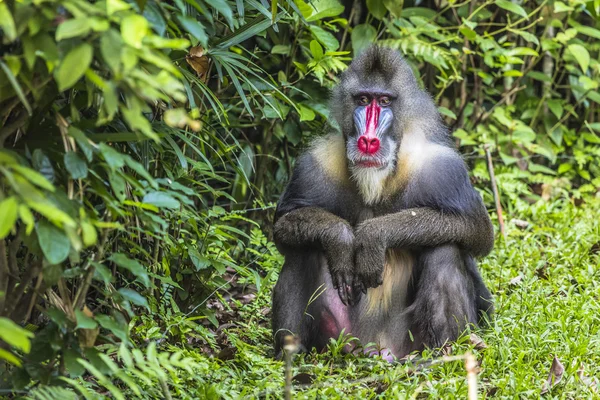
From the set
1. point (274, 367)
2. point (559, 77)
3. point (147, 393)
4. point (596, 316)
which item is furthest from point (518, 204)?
point (147, 393)

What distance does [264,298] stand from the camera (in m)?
5.42

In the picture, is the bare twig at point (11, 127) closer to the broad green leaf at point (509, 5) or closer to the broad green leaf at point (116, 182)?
the broad green leaf at point (116, 182)

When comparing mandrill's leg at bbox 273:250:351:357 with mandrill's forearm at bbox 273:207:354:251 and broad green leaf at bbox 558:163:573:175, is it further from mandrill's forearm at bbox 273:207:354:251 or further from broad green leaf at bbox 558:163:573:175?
broad green leaf at bbox 558:163:573:175

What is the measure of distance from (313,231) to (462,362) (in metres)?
0.97

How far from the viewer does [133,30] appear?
2229 mm

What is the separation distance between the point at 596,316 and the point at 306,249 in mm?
1509

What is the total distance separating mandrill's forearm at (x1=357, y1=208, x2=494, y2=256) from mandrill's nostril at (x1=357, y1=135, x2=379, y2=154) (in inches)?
14.0

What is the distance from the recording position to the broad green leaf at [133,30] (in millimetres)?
2223

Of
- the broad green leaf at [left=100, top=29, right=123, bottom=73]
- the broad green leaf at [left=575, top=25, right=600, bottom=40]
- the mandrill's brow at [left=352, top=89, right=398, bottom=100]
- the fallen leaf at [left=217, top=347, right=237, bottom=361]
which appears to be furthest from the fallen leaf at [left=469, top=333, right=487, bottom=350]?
the broad green leaf at [left=575, top=25, right=600, bottom=40]

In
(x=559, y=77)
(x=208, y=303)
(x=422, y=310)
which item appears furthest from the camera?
(x=559, y=77)

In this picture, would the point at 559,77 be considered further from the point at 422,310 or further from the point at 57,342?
the point at 57,342

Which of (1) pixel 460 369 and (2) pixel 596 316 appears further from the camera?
(2) pixel 596 316

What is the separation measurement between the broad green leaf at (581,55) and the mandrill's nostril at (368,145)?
10.9ft

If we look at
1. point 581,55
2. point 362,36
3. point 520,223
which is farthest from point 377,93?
point 581,55
